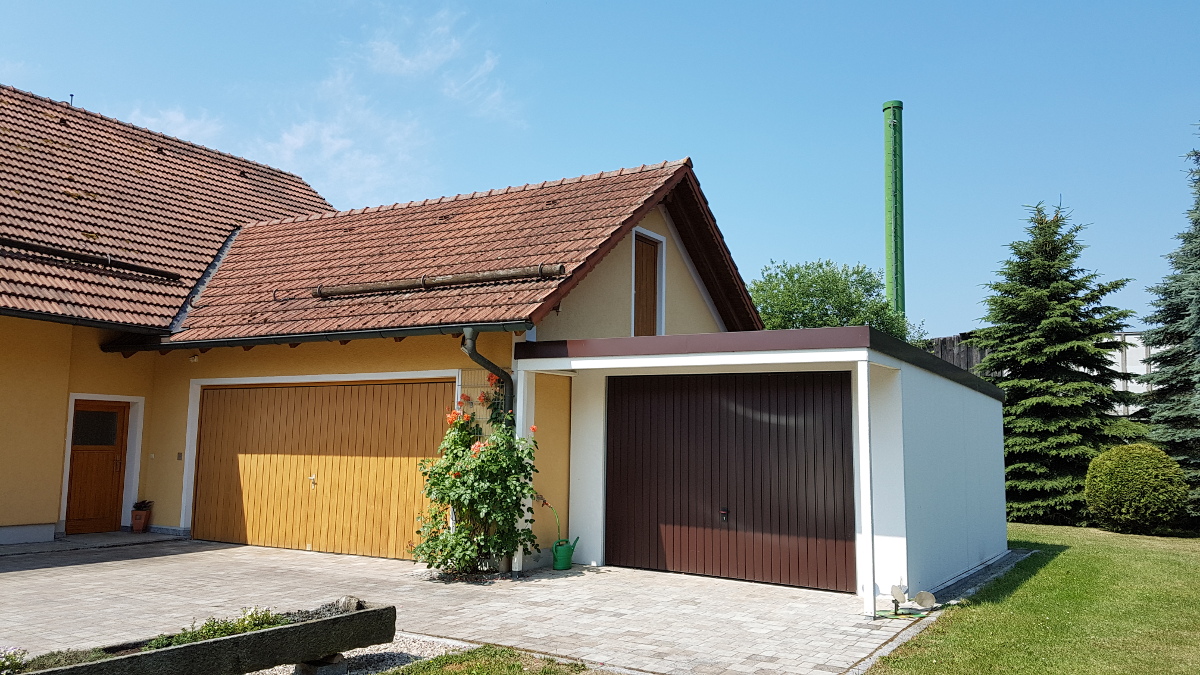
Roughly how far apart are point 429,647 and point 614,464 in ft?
15.0

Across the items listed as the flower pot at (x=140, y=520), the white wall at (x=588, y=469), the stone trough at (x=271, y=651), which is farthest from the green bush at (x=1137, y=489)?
the flower pot at (x=140, y=520)

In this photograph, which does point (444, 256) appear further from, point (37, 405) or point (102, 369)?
point (37, 405)

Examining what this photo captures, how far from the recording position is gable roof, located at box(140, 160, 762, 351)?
10.5 m

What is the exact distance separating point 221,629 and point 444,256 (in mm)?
7308

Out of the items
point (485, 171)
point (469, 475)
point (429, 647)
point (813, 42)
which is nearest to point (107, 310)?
point (469, 475)

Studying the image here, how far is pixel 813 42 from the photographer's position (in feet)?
54.5

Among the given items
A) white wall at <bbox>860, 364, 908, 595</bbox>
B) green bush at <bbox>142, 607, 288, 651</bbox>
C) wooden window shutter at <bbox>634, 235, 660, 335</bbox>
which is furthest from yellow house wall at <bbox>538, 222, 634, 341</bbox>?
green bush at <bbox>142, 607, 288, 651</bbox>

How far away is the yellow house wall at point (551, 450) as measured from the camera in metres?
10.6

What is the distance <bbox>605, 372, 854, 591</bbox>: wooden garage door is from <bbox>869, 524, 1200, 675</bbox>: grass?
5.63ft

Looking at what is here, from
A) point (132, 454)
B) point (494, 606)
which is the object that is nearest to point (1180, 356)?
point (494, 606)

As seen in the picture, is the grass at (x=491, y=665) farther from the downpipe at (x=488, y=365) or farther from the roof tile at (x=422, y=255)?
the downpipe at (x=488, y=365)

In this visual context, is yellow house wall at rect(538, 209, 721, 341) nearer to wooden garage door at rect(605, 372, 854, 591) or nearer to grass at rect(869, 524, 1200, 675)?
wooden garage door at rect(605, 372, 854, 591)

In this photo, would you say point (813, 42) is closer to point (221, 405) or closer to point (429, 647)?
point (221, 405)

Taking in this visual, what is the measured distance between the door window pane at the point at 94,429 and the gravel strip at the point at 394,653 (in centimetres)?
868
